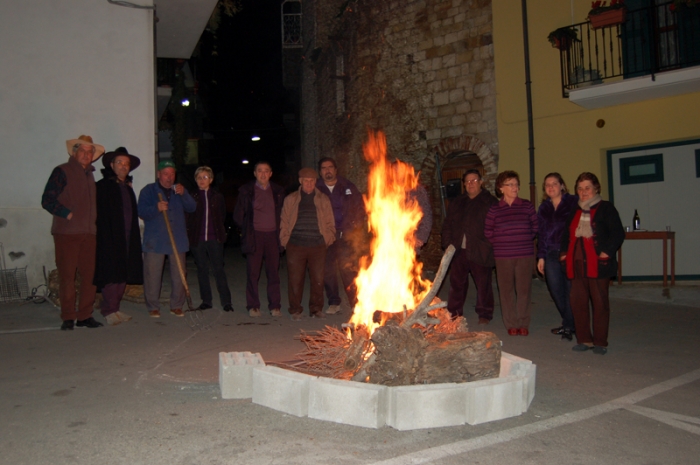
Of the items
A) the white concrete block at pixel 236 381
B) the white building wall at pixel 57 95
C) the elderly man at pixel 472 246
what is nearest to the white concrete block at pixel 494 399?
the white concrete block at pixel 236 381

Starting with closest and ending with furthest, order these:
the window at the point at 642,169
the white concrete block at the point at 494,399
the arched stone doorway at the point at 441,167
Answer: the white concrete block at the point at 494,399 < the window at the point at 642,169 < the arched stone doorway at the point at 441,167

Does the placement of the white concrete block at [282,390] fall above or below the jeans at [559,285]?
below

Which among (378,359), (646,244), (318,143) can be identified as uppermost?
(318,143)

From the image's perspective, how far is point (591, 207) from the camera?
6.29 meters

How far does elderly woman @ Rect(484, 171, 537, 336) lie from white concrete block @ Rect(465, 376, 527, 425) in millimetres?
3055

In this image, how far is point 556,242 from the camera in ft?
22.7

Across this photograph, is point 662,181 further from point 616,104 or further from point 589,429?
point 589,429

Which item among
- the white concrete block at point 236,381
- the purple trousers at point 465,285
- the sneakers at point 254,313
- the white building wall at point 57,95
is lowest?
the white concrete block at point 236,381

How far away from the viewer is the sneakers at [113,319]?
7363 mm

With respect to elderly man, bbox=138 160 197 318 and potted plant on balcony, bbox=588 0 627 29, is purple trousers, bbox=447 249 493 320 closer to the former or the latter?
elderly man, bbox=138 160 197 318

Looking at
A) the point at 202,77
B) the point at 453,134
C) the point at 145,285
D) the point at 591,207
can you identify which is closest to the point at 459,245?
the point at 591,207

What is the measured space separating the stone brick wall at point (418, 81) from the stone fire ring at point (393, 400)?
10277mm

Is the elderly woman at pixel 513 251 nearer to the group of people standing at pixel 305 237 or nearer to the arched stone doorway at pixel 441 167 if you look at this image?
the group of people standing at pixel 305 237

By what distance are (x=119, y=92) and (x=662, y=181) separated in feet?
33.6
